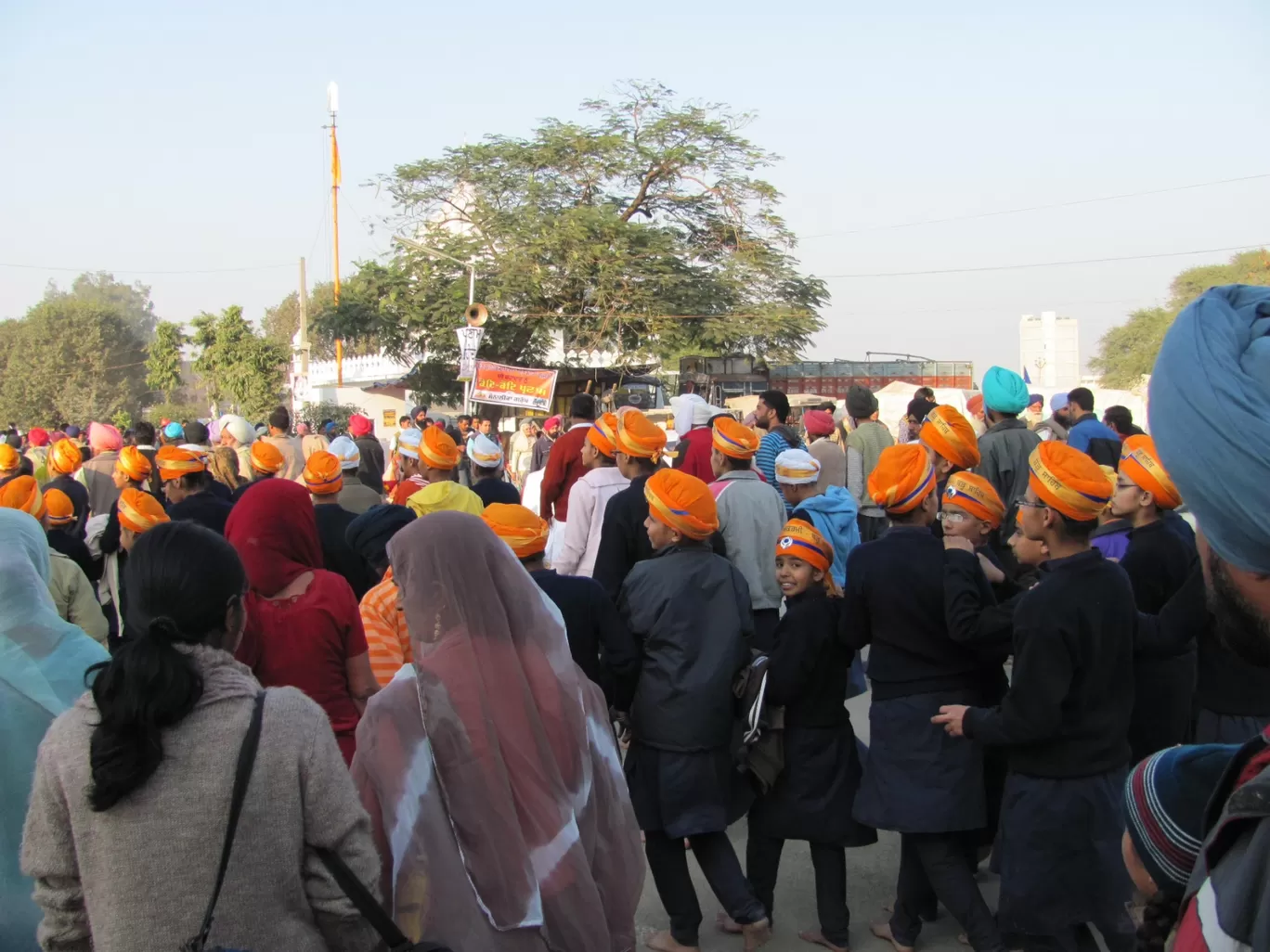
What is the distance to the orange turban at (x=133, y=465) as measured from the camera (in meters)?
8.05

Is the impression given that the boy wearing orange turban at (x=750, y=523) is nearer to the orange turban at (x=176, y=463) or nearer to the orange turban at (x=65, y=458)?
the orange turban at (x=176, y=463)

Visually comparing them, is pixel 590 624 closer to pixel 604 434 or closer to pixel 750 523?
pixel 750 523

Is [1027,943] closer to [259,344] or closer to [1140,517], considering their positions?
[1140,517]

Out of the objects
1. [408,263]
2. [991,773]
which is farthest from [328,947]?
[408,263]

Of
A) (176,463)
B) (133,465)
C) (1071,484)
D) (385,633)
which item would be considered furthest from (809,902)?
(133,465)

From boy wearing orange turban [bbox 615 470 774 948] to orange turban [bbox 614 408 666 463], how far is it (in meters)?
1.61

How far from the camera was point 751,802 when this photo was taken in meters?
4.79

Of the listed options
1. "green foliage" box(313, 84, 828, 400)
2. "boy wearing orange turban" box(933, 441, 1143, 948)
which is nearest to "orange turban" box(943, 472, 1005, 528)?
"boy wearing orange turban" box(933, 441, 1143, 948)

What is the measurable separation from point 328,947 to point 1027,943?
2.68 meters

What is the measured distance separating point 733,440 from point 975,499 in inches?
74.6

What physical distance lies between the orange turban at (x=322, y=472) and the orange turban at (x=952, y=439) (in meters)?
3.37

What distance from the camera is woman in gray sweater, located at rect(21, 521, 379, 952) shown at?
2207mm

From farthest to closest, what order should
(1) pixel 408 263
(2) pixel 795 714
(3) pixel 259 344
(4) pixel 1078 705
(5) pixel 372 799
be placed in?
(3) pixel 259 344 → (1) pixel 408 263 → (2) pixel 795 714 → (4) pixel 1078 705 → (5) pixel 372 799

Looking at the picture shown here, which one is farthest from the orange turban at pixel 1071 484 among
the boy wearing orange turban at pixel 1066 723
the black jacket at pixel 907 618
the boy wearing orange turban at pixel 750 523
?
the boy wearing orange turban at pixel 750 523
